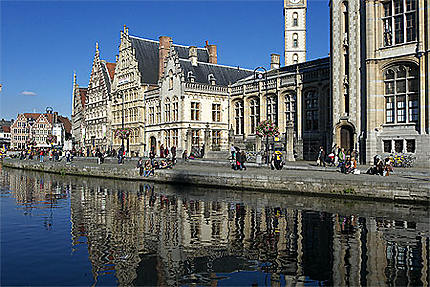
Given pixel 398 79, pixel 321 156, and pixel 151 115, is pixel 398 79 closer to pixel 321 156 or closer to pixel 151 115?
pixel 321 156

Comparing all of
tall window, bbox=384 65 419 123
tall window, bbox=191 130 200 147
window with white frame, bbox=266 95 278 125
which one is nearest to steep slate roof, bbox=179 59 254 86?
tall window, bbox=191 130 200 147

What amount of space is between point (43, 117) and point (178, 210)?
122159 mm

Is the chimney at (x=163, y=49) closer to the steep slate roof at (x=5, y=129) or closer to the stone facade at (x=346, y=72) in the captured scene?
the stone facade at (x=346, y=72)

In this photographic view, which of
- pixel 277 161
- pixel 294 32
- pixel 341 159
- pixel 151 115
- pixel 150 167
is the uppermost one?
pixel 294 32

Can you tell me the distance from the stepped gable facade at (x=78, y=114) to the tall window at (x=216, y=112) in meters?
38.7

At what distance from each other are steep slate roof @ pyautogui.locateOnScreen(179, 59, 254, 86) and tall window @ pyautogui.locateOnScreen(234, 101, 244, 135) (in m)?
5.69

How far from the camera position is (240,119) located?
179ft

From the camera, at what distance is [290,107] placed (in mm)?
47000

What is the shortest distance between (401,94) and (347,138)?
5.81m

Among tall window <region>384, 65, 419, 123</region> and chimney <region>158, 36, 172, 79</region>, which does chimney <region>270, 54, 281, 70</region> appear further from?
tall window <region>384, 65, 419, 123</region>

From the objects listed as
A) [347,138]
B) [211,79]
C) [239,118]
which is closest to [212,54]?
[211,79]

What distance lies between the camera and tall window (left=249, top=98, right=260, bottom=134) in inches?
2015

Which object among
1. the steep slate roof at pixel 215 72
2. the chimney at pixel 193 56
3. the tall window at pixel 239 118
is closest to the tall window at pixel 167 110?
the steep slate roof at pixel 215 72

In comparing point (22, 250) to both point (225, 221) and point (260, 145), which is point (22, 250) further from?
point (260, 145)
